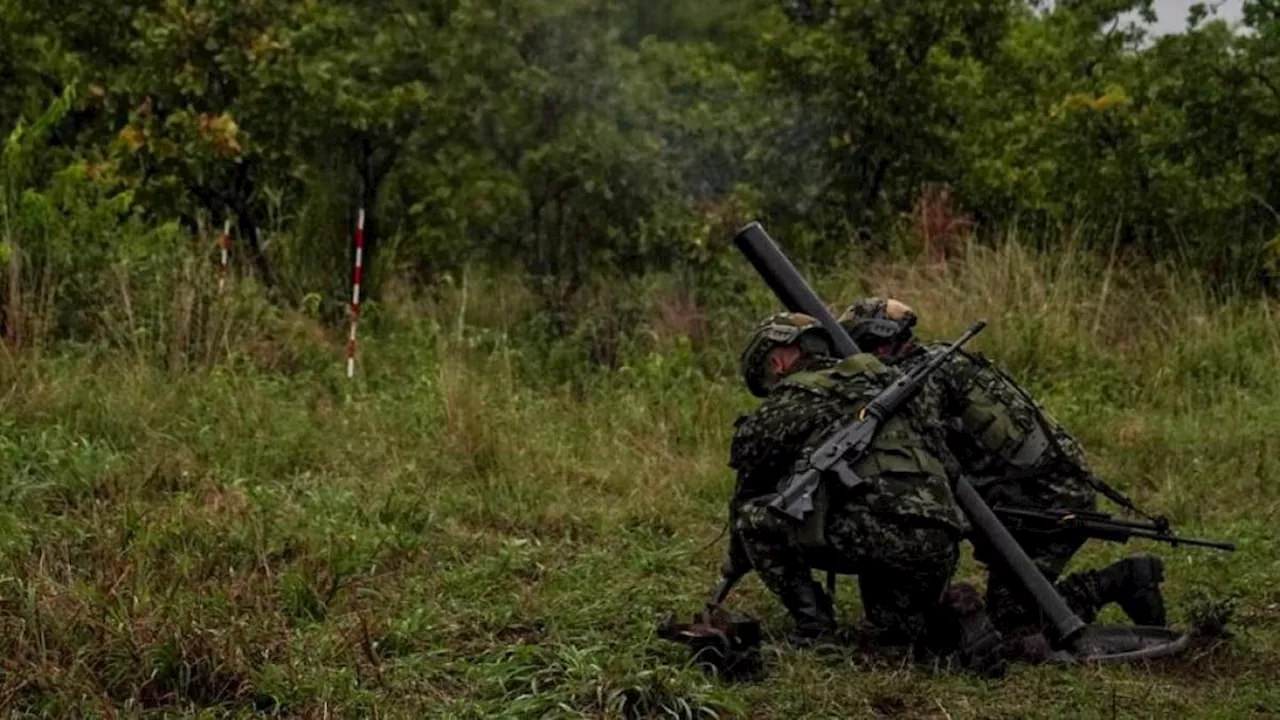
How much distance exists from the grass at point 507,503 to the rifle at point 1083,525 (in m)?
0.38

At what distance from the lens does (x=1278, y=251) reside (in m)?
10.4

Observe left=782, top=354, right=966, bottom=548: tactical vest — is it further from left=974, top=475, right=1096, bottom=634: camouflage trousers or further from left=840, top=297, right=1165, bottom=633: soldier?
left=974, top=475, right=1096, bottom=634: camouflage trousers

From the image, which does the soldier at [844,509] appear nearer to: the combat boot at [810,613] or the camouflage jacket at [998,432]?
the combat boot at [810,613]

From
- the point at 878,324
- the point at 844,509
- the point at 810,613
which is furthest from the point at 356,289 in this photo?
the point at 844,509

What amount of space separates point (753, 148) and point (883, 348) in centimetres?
654

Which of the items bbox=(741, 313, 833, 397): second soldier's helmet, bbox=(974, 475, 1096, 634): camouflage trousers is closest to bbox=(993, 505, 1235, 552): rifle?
bbox=(974, 475, 1096, 634): camouflage trousers

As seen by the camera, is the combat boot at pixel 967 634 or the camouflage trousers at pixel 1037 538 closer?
the combat boot at pixel 967 634

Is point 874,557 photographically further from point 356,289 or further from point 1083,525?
point 356,289

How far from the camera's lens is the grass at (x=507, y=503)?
4457 millimetres

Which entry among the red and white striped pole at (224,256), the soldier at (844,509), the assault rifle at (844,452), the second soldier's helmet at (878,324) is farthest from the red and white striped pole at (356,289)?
the assault rifle at (844,452)

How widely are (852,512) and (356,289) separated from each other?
5454 mm

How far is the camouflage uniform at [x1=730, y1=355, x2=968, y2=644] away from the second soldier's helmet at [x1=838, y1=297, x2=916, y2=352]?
Result: 0.38 metres

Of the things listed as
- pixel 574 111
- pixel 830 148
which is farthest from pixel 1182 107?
pixel 574 111

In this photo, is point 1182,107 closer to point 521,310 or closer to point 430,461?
point 521,310
